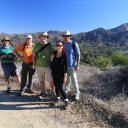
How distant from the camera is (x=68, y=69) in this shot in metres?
9.03

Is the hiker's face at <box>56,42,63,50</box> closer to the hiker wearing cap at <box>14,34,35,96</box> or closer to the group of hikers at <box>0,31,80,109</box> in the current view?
the group of hikers at <box>0,31,80,109</box>

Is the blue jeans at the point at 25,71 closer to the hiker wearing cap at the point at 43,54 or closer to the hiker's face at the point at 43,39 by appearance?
the hiker wearing cap at the point at 43,54

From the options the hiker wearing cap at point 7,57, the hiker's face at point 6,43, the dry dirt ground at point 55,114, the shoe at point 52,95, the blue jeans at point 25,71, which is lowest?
the dry dirt ground at point 55,114

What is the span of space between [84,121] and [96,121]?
299mm

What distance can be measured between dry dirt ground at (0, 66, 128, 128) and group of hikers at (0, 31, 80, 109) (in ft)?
0.85

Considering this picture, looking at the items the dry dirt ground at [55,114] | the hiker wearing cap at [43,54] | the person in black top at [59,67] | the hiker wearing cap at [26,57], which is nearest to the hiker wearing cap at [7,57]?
the hiker wearing cap at [26,57]

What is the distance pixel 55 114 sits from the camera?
879 cm

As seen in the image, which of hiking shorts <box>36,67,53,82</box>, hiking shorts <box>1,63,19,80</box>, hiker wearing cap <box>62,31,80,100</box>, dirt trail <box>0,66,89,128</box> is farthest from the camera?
hiking shorts <box>1,63,19,80</box>

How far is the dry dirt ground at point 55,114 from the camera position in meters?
8.27

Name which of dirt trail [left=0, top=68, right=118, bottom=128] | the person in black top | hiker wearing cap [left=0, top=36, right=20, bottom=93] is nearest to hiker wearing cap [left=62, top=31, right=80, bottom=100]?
the person in black top

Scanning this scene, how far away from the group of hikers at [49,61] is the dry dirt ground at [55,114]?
0.26 meters

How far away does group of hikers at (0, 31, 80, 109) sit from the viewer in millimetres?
8859

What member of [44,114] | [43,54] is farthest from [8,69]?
[44,114]

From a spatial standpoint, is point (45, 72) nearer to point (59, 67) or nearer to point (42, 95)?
point (59, 67)
